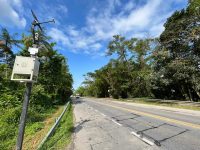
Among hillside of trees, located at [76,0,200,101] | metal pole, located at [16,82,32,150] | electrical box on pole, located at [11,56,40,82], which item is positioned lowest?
metal pole, located at [16,82,32,150]

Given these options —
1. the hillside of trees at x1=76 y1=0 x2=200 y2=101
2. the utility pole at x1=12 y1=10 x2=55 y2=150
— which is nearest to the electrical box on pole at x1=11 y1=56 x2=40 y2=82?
the utility pole at x1=12 y1=10 x2=55 y2=150

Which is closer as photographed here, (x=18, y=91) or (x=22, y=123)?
(x=22, y=123)

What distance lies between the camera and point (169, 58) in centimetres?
2367

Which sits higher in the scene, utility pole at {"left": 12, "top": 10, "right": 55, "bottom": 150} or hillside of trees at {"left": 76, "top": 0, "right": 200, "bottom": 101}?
hillside of trees at {"left": 76, "top": 0, "right": 200, "bottom": 101}

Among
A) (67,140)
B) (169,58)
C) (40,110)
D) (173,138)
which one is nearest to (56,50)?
(40,110)

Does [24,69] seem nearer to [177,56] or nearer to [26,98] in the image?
[26,98]

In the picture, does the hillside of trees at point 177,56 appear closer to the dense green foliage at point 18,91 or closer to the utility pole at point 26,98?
the dense green foliage at point 18,91

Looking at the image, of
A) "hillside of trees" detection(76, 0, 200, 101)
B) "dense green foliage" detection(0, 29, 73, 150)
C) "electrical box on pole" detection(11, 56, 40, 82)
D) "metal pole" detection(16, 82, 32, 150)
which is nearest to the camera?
"electrical box on pole" detection(11, 56, 40, 82)

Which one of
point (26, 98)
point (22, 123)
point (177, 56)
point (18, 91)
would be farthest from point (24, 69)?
point (177, 56)

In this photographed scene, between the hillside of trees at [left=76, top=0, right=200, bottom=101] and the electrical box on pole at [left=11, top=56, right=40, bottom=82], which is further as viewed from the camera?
the hillside of trees at [left=76, top=0, right=200, bottom=101]

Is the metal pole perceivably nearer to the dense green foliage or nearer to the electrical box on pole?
the electrical box on pole

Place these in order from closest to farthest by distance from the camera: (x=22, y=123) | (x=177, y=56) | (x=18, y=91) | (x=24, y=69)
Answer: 1. (x=24, y=69)
2. (x=22, y=123)
3. (x=18, y=91)
4. (x=177, y=56)

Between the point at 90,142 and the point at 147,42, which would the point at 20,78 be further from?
the point at 147,42

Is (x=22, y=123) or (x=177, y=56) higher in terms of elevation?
(x=177, y=56)
